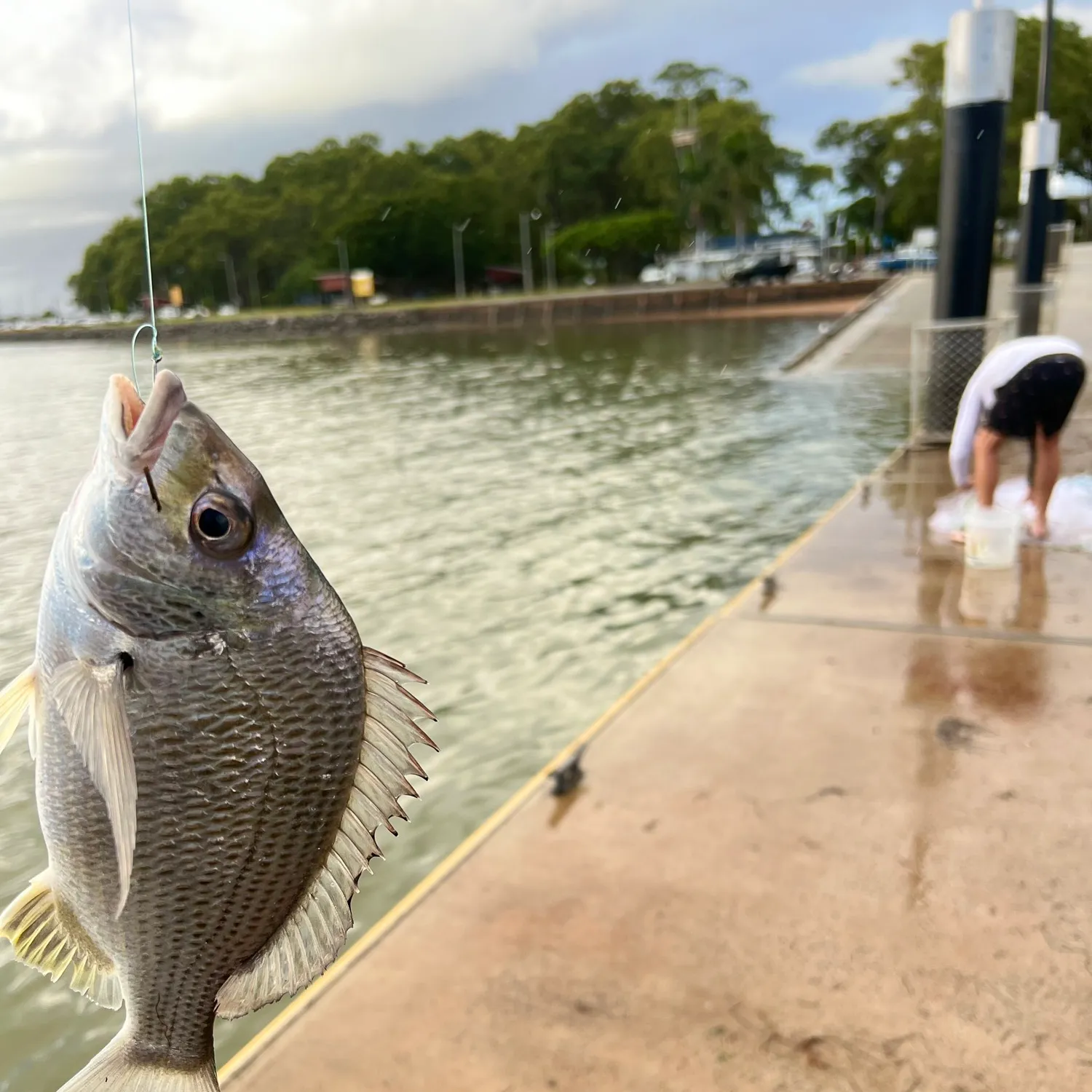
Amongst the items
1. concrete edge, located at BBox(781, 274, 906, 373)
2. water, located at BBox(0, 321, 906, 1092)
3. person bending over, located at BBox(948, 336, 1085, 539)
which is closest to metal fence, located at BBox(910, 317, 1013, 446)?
water, located at BBox(0, 321, 906, 1092)

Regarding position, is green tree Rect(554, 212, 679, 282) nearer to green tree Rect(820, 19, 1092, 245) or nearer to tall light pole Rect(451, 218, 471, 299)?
tall light pole Rect(451, 218, 471, 299)

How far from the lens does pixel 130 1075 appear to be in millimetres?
1133

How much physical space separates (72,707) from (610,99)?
282 ft

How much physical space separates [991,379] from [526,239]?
73322 mm

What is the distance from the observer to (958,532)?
5.97 metres

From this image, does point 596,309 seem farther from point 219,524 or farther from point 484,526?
point 219,524

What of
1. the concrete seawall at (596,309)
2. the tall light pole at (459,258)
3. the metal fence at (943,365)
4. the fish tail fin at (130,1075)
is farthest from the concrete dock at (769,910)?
the tall light pole at (459,258)

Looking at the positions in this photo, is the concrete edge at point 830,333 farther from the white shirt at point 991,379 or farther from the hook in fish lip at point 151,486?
the hook in fish lip at point 151,486

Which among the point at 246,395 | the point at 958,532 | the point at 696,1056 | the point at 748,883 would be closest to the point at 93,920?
the point at 696,1056

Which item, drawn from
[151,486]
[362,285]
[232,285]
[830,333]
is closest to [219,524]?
[151,486]

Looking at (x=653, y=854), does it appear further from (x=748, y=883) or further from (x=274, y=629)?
(x=274, y=629)

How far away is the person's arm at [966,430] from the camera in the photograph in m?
5.77

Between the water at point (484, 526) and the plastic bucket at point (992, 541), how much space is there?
6.24 feet

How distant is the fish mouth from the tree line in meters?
46.6
